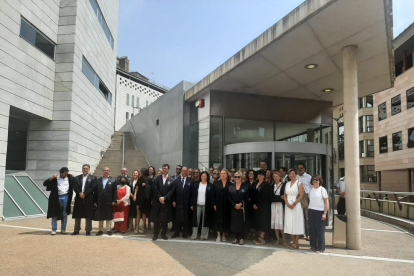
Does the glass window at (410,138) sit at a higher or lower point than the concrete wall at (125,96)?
lower

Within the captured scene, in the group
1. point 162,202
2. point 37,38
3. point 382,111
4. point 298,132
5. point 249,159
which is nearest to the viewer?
point 162,202

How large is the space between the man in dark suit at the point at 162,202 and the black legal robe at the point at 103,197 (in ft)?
3.75

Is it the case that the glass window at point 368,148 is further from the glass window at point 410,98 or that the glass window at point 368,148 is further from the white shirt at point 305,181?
the white shirt at point 305,181

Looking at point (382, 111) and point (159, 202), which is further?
point (382, 111)

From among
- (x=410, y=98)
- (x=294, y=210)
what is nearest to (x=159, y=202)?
(x=294, y=210)

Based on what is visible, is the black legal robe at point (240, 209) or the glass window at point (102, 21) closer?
the black legal robe at point (240, 209)

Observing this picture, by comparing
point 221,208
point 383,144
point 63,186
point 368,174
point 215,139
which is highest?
point 383,144

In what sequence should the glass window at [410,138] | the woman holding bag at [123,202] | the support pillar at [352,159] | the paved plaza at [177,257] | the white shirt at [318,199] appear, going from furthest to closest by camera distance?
1. the glass window at [410,138]
2. the woman holding bag at [123,202]
3. the support pillar at [352,159]
4. the white shirt at [318,199]
5. the paved plaza at [177,257]

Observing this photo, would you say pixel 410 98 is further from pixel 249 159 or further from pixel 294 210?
pixel 294 210

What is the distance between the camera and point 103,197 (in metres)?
8.52

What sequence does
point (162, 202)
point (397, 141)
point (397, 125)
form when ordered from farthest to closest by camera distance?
point (397, 141)
point (397, 125)
point (162, 202)

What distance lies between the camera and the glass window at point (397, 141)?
31.2 meters

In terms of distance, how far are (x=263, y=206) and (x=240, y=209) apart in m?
0.56

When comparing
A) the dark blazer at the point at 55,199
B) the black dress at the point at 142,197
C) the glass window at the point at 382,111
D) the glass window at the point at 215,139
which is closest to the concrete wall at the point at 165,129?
the glass window at the point at 215,139
